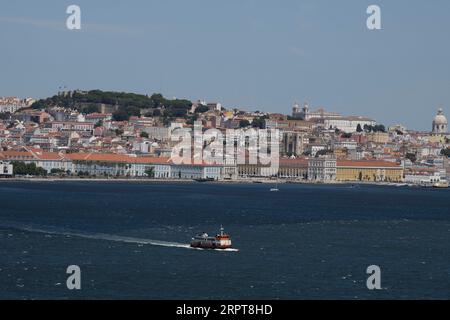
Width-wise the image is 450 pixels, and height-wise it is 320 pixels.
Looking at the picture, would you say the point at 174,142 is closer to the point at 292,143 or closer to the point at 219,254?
the point at 292,143

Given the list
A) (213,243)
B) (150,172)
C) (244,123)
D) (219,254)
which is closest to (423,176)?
(150,172)

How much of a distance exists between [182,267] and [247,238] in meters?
5.35

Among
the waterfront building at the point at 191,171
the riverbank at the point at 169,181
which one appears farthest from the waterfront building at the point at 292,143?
the waterfront building at the point at 191,171

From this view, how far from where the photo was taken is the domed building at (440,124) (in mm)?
108625

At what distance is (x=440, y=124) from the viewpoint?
108812 mm

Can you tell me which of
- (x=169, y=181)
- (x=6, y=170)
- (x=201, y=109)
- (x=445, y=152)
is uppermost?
(x=201, y=109)

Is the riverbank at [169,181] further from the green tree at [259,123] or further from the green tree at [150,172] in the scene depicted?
the green tree at [259,123]

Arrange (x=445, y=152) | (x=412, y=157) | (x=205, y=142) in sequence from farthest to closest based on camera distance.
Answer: (x=445, y=152) → (x=412, y=157) → (x=205, y=142)

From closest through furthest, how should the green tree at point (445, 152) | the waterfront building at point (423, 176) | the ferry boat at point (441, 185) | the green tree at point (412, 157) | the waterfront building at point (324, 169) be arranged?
the ferry boat at point (441, 185)
the waterfront building at point (324, 169)
the waterfront building at point (423, 176)
the green tree at point (412, 157)
the green tree at point (445, 152)

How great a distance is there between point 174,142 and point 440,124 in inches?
1321

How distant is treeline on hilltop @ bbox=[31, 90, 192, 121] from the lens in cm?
9512

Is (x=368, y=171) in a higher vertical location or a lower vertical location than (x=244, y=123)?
lower

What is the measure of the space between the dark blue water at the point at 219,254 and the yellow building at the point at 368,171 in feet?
136
